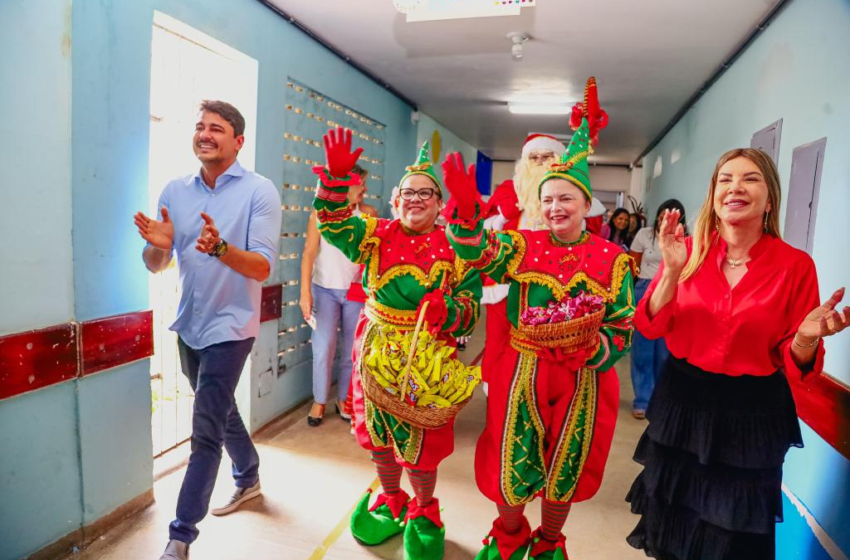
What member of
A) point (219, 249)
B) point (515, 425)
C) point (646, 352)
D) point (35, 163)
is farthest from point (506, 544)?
point (646, 352)

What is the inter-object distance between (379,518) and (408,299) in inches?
40.6

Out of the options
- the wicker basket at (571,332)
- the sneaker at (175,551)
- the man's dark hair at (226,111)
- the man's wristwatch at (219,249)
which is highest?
the man's dark hair at (226,111)

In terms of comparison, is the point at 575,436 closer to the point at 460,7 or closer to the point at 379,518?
the point at 379,518

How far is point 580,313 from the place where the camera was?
1863mm

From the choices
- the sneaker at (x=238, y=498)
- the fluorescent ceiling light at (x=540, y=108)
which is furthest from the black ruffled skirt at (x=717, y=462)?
the fluorescent ceiling light at (x=540, y=108)

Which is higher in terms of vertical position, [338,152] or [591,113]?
[591,113]

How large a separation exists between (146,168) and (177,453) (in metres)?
1.66

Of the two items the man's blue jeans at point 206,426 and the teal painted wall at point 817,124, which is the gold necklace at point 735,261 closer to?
the teal painted wall at point 817,124

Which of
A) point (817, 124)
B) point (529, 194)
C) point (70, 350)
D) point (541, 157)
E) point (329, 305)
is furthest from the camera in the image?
point (329, 305)

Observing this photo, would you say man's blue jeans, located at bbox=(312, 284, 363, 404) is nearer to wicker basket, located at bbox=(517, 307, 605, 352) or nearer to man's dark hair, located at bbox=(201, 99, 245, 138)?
man's dark hair, located at bbox=(201, 99, 245, 138)

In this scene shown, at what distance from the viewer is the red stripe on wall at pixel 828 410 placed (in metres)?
1.73

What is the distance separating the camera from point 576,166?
1.99 m

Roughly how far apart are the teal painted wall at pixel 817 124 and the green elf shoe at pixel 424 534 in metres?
1.35

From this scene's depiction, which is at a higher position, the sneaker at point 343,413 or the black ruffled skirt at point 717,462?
the black ruffled skirt at point 717,462
